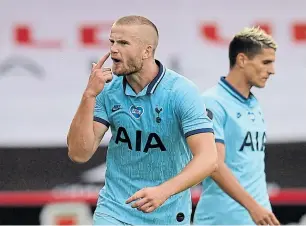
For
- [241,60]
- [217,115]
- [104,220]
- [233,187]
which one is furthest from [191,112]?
[241,60]

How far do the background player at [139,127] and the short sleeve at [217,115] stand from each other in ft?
3.35

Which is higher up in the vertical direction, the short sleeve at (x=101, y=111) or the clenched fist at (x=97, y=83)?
the clenched fist at (x=97, y=83)

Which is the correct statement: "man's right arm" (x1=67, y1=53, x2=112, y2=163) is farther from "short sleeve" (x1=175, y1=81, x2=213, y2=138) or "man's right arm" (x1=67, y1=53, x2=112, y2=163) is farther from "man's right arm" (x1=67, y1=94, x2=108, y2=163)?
"short sleeve" (x1=175, y1=81, x2=213, y2=138)

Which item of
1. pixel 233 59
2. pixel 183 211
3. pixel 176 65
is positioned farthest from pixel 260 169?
pixel 176 65

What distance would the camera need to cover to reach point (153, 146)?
18.9ft

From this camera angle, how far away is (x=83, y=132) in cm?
557

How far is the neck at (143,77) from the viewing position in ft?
18.9

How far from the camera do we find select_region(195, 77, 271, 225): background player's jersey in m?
7.03

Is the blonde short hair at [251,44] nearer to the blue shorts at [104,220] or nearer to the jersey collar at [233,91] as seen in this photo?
the jersey collar at [233,91]

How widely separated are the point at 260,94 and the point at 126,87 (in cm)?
381

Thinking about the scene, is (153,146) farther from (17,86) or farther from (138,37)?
(17,86)

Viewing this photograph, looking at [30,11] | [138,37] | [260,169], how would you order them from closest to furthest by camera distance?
1. [138,37]
2. [260,169]
3. [30,11]

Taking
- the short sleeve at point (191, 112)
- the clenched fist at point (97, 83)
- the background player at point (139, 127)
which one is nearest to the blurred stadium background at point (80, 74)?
the background player at point (139, 127)

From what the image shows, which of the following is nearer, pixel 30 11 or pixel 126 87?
pixel 126 87
